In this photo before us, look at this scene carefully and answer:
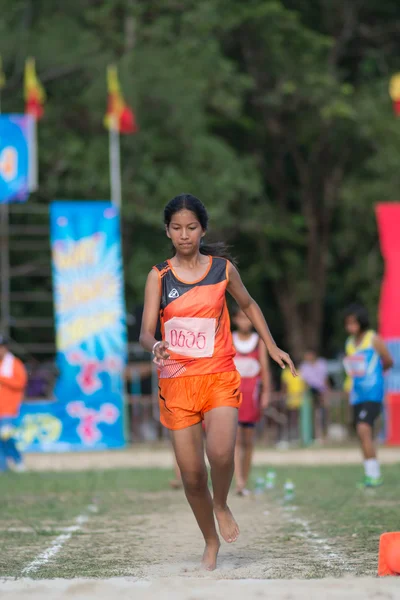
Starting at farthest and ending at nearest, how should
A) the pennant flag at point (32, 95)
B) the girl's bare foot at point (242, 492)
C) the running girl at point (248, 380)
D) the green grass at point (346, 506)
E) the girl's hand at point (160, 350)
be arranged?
the pennant flag at point (32, 95), the running girl at point (248, 380), the girl's bare foot at point (242, 492), the green grass at point (346, 506), the girl's hand at point (160, 350)

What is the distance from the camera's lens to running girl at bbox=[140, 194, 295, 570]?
6.48 m

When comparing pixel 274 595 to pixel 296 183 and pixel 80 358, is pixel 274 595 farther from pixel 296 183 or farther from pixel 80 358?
pixel 296 183

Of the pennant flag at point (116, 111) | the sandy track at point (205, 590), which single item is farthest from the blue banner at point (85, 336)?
the sandy track at point (205, 590)

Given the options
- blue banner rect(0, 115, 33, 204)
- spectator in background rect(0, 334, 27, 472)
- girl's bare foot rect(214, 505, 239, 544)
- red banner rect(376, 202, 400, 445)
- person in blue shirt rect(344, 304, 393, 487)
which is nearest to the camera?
girl's bare foot rect(214, 505, 239, 544)

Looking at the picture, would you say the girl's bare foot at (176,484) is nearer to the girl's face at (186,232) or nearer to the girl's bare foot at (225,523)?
the girl's bare foot at (225,523)

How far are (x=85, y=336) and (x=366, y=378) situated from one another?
32.4 ft

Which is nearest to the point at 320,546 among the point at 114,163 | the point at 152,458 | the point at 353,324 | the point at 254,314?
the point at 254,314

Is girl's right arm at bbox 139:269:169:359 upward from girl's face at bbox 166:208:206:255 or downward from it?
downward

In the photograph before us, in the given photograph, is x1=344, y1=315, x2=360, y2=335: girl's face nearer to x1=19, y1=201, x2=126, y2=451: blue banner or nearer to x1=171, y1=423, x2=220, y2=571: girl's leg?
x1=171, y1=423, x2=220, y2=571: girl's leg

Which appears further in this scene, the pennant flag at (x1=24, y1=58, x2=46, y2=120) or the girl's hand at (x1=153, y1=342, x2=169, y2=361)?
the pennant flag at (x1=24, y1=58, x2=46, y2=120)

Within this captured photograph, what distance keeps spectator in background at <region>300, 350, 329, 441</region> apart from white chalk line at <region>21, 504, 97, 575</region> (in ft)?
40.9

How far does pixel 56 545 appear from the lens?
796 cm

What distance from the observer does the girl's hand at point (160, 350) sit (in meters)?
5.99

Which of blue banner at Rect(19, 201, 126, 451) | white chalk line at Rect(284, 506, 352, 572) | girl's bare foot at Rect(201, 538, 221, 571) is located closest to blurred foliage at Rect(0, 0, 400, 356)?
blue banner at Rect(19, 201, 126, 451)
